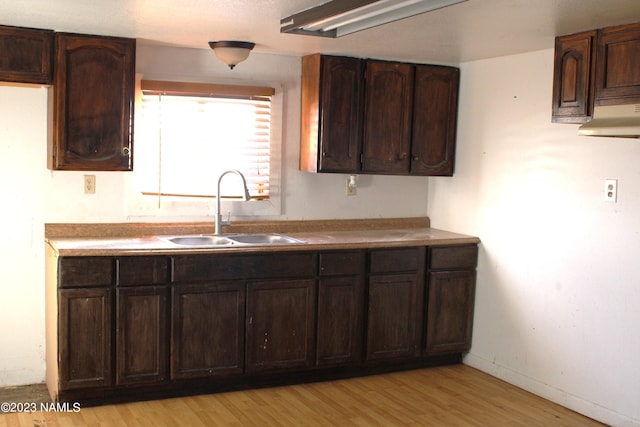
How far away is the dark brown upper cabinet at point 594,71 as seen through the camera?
3.41 meters

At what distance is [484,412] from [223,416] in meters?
1.45

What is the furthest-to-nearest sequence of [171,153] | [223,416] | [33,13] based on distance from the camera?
[171,153] < [223,416] < [33,13]

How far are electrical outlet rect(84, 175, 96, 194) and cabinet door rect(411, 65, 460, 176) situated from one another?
2076 mm

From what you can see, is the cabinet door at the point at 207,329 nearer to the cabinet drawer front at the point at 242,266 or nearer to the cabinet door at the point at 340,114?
the cabinet drawer front at the point at 242,266

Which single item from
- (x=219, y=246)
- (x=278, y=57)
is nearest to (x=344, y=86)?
(x=278, y=57)

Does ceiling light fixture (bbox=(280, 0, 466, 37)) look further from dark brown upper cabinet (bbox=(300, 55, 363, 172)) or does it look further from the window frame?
the window frame

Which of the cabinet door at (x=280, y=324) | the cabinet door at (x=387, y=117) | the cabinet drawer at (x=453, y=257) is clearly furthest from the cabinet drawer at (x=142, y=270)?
the cabinet drawer at (x=453, y=257)

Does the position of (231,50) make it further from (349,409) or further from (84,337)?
(349,409)

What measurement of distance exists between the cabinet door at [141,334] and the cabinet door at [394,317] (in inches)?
51.7

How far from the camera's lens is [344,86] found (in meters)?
4.63

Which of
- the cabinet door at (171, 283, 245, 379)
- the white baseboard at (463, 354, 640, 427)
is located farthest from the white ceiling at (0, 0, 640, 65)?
the white baseboard at (463, 354, 640, 427)

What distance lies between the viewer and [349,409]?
13.1 feet

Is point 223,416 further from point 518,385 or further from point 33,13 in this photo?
point 33,13

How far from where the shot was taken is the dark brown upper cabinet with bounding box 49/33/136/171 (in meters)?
3.93
